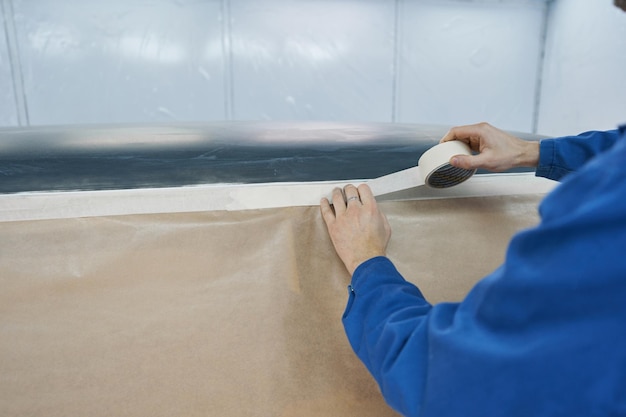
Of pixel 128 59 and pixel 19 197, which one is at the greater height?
pixel 128 59

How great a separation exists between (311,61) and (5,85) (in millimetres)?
1717

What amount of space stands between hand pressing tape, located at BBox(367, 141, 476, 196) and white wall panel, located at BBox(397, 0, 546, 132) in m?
2.34

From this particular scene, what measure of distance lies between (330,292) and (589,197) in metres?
0.37

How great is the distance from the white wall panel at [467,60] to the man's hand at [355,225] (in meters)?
2.42

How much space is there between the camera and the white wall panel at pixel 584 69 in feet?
7.97

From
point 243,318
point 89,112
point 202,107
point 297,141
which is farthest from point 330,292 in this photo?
point 89,112

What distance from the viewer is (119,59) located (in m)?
2.54

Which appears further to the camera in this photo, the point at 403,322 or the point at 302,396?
the point at 302,396

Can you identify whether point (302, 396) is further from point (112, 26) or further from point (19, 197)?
point (112, 26)

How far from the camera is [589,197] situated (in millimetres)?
271

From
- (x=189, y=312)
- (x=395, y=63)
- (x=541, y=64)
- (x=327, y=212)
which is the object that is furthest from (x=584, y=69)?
(x=189, y=312)

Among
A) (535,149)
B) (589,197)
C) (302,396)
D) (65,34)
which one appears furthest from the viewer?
(65,34)

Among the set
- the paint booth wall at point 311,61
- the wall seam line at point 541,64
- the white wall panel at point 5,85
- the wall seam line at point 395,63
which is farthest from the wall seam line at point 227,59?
the wall seam line at point 541,64

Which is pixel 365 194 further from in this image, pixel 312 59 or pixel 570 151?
pixel 312 59
